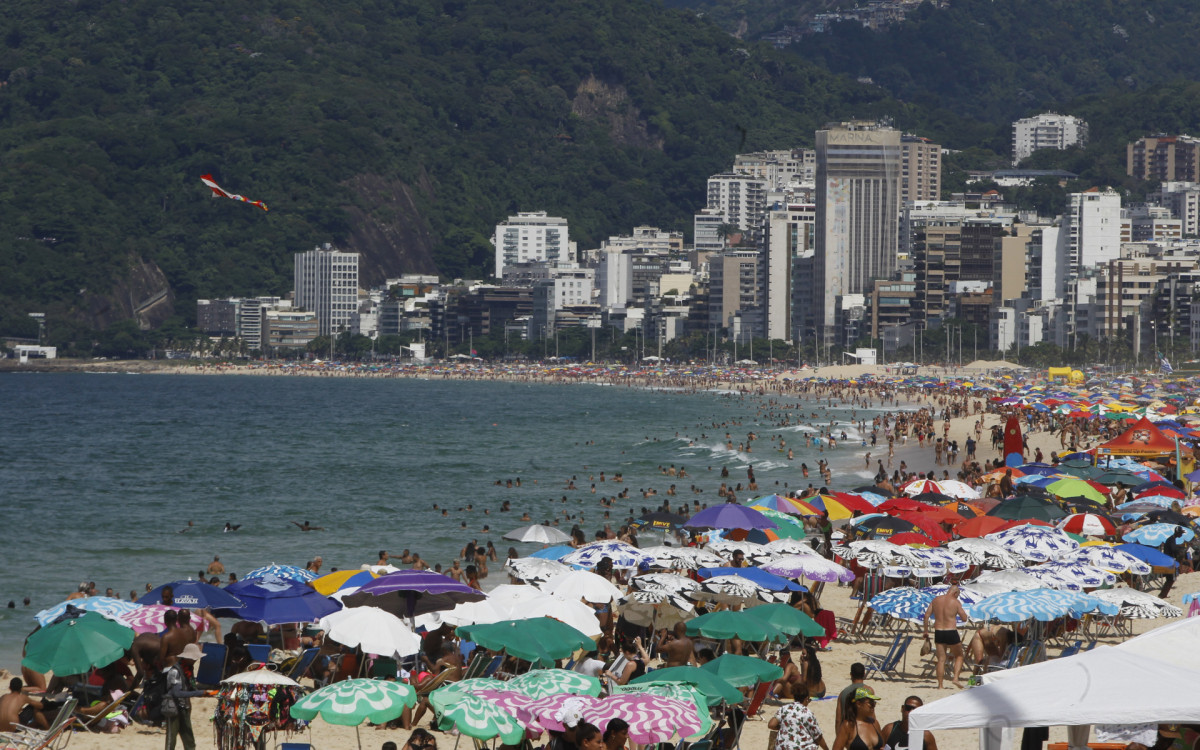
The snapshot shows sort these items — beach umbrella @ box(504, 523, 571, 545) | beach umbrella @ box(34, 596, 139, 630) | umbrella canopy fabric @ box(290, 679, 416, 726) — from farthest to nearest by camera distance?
beach umbrella @ box(504, 523, 571, 545)
beach umbrella @ box(34, 596, 139, 630)
umbrella canopy fabric @ box(290, 679, 416, 726)

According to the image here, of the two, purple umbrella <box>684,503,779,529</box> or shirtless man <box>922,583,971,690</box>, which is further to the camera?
purple umbrella <box>684,503,779,529</box>

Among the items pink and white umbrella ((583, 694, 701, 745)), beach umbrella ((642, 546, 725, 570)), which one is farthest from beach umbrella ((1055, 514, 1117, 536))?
pink and white umbrella ((583, 694, 701, 745))

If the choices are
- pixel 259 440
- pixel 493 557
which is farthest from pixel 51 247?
pixel 493 557

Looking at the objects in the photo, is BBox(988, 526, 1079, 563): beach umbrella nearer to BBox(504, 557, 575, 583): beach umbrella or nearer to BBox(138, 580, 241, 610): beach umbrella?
BBox(504, 557, 575, 583): beach umbrella

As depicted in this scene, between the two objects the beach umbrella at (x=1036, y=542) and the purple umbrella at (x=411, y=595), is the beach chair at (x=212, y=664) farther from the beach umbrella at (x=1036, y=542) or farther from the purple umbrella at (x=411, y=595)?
the beach umbrella at (x=1036, y=542)

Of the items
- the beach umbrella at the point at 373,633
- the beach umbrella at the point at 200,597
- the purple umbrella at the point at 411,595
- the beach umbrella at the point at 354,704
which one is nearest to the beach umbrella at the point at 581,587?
the purple umbrella at the point at 411,595

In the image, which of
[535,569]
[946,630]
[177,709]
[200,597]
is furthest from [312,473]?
[177,709]
